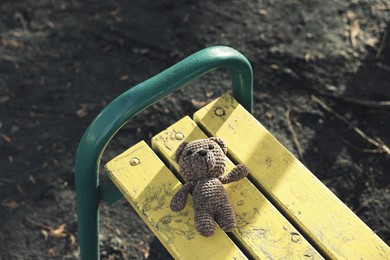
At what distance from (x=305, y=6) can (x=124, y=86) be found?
51.0 inches

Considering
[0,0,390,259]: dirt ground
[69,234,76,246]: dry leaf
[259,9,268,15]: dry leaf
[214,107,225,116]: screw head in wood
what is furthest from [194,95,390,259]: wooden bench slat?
[259,9,268,15]: dry leaf

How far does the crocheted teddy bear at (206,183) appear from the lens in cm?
169

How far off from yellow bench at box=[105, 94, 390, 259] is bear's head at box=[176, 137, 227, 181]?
0.09 metres

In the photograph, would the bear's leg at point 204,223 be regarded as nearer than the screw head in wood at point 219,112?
Yes

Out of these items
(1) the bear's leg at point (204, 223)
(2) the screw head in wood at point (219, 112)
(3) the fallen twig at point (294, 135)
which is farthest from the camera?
(3) the fallen twig at point (294, 135)

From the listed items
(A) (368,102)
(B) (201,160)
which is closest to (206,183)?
(B) (201,160)

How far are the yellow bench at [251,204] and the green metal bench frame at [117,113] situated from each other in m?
0.12

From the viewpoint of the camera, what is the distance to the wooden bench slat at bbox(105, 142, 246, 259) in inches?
66.1

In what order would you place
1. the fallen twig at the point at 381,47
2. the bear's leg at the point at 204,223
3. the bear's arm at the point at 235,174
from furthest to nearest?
the fallen twig at the point at 381,47 < the bear's arm at the point at 235,174 < the bear's leg at the point at 204,223

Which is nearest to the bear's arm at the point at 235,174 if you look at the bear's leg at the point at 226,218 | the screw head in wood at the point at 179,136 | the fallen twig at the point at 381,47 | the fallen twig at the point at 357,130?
the bear's leg at the point at 226,218

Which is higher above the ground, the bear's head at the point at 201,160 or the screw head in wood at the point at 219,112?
the bear's head at the point at 201,160

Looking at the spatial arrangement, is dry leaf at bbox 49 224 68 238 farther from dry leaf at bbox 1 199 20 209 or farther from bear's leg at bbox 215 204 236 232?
bear's leg at bbox 215 204 236 232

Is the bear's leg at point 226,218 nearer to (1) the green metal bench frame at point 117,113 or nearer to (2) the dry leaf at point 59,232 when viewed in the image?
(1) the green metal bench frame at point 117,113

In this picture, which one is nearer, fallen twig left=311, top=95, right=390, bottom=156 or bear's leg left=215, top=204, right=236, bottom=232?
bear's leg left=215, top=204, right=236, bottom=232
